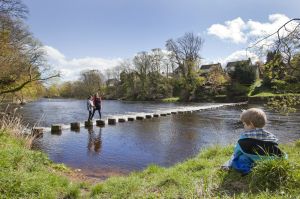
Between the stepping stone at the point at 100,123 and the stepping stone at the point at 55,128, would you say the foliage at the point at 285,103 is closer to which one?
the stepping stone at the point at 55,128

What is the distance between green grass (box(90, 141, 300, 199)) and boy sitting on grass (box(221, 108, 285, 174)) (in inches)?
9.8

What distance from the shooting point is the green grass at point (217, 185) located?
4246 millimetres

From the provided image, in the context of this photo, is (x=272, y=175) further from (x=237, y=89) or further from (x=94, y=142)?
(x=237, y=89)

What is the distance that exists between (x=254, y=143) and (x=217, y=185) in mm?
930

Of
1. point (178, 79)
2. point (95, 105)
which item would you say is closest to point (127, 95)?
point (178, 79)

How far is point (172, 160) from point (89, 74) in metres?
95.1

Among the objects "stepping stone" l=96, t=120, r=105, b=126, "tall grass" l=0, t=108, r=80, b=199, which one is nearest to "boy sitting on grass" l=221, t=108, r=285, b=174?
"tall grass" l=0, t=108, r=80, b=199

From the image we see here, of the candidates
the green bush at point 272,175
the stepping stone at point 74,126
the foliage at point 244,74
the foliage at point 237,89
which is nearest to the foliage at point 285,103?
the green bush at point 272,175

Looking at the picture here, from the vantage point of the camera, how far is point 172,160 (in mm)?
11461

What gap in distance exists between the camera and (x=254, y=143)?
5039 millimetres

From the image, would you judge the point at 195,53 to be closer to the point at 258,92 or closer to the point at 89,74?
the point at 258,92

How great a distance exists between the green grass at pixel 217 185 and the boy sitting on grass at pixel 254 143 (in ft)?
0.81

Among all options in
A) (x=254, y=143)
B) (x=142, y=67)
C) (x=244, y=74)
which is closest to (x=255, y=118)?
(x=254, y=143)

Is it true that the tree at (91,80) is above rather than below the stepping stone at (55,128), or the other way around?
above
